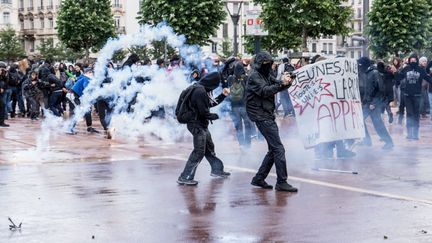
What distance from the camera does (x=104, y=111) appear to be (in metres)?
21.1

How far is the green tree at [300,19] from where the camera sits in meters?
54.2

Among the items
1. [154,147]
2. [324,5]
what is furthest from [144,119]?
[324,5]

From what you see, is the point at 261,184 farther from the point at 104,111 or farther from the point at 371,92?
the point at 104,111

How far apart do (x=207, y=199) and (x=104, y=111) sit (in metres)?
9.75

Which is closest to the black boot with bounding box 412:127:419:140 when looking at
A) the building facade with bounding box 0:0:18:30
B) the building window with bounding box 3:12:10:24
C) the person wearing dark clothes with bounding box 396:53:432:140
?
the person wearing dark clothes with bounding box 396:53:432:140

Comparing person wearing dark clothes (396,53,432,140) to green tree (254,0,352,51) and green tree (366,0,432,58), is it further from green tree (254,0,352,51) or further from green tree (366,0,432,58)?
green tree (254,0,352,51)

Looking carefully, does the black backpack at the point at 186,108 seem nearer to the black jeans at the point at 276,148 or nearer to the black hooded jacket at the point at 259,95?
the black hooded jacket at the point at 259,95

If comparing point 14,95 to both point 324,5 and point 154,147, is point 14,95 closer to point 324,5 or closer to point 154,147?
point 154,147

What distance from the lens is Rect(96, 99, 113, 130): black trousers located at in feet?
68.2

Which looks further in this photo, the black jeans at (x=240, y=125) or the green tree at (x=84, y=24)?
the green tree at (x=84, y=24)

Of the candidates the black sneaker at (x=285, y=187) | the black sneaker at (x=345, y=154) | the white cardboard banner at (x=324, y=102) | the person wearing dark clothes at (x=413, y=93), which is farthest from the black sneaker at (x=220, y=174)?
the person wearing dark clothes at (x=413, y=93)

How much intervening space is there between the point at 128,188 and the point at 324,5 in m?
43.6

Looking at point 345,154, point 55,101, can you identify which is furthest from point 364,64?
point 55,101

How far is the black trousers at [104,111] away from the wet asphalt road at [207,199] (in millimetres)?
2878
